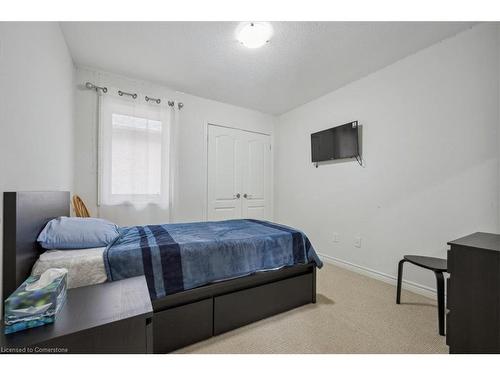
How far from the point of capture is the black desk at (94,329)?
0.72 metres

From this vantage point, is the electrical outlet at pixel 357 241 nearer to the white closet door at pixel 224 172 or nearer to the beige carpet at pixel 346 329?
the beige carpet at pixel 346 329

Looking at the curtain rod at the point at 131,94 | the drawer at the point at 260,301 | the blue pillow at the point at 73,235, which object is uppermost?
the curtain rod at the point at 131,94

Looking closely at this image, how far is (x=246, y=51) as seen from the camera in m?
2.20

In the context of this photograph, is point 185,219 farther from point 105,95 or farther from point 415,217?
point 415,217

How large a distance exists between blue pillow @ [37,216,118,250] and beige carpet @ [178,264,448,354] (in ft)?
2.93

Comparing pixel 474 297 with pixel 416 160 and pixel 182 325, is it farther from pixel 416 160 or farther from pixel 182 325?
pixel 182 325

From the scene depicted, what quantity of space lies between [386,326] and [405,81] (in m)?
2.36

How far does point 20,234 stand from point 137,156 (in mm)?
1854

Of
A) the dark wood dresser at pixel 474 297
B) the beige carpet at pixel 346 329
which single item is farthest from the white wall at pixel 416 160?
the dark wood dresser at pixel 474 297

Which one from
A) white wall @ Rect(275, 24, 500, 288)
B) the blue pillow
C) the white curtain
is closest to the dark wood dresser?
white wall @ Rect(275, 24, 500, 288)

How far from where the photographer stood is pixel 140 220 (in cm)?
283

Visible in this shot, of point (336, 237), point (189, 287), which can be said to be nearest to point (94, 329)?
point (189, 287)

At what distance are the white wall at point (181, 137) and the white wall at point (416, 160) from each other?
143cm

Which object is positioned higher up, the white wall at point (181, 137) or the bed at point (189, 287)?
the white wall at point (181, 137)
